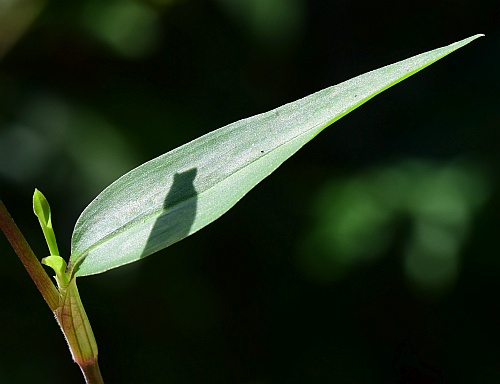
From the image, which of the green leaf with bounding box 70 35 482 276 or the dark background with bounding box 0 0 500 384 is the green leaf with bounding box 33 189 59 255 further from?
the dark background with bounding box 0 0 500 384

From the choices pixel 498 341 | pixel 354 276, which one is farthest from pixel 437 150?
pixel 498 341

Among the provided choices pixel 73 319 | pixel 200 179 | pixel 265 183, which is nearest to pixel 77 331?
pixel 73 319

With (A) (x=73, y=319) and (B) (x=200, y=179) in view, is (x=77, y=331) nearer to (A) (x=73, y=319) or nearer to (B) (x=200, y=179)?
(A) (x=73, y=319)

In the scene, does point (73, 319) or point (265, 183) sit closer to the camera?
point (73, 319)

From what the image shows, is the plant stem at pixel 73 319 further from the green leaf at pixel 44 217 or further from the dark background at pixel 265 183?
the dark background at pixel 265 183

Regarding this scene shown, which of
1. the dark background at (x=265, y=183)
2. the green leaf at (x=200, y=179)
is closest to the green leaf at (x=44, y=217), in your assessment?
the green leaf at (x=200, y=179)

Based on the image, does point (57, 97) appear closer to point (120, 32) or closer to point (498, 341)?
point (120, 32)
